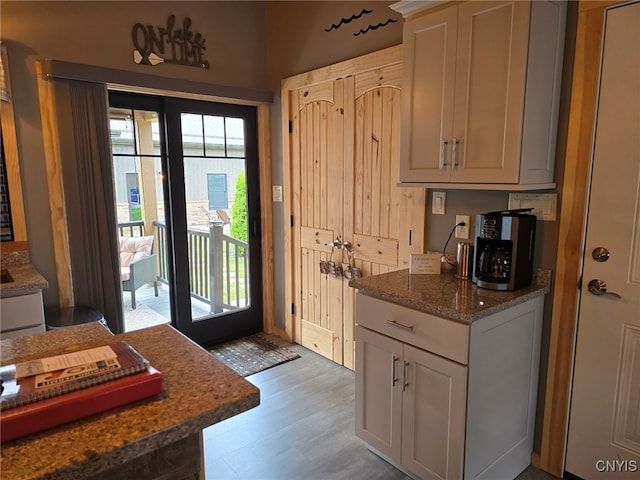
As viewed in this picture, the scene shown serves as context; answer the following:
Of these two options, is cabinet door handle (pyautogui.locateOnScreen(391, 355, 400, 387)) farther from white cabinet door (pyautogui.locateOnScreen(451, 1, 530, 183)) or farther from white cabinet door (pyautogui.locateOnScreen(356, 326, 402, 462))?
white cabinet door (pyautogui.locateOnScreen(451, 1, 530, 183))

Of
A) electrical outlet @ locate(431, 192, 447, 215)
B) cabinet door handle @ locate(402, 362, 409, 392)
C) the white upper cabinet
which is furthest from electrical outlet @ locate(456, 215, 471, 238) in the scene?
cabinet door handle @ locate(402, 362, 409, 392)

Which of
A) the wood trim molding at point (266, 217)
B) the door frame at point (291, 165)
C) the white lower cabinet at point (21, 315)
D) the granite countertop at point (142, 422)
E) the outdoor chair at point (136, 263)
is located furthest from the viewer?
the wood trim molding at point (266, 217)

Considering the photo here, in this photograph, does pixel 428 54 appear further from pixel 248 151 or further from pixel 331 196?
pixel 248 151

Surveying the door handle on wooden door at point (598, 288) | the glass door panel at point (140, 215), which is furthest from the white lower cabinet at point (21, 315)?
the door handle on wooden door at point (598, 288)

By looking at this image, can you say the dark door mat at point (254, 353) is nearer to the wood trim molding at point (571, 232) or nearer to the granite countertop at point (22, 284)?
the granite countertop at point (22, 284)

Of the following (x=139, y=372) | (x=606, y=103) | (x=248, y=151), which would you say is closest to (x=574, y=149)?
(x=606, y=103)

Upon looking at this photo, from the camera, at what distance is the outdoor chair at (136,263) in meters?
3.15

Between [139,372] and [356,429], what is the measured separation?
5.24 feet

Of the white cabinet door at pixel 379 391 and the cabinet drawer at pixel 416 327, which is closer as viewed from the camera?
the cabinet drawer at pixel 416 327

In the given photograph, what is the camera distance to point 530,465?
2107 millimetres

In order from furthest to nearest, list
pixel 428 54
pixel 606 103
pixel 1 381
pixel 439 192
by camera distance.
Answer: pixel 439 192 < pixel 428 54 < pixel 606 103 < pixel 1 381

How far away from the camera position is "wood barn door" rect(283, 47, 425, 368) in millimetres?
2631

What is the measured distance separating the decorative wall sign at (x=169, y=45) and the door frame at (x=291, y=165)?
0.67 m

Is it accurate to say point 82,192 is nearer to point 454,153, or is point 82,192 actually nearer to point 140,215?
point 140,215
